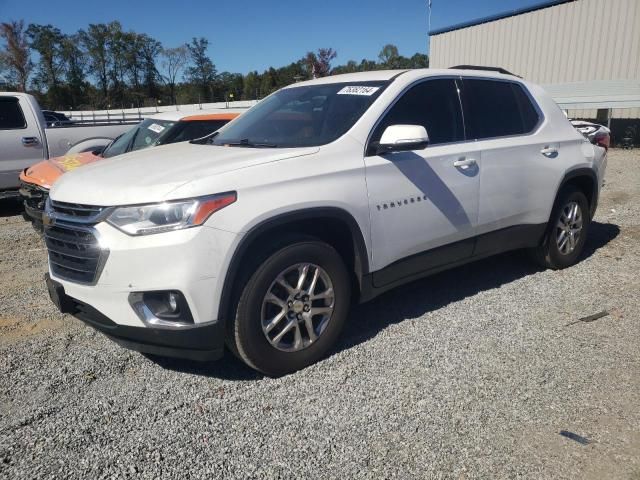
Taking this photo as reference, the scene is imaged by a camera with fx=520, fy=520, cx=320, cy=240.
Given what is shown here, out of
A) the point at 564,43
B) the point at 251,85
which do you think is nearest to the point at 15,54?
the point at 251,85

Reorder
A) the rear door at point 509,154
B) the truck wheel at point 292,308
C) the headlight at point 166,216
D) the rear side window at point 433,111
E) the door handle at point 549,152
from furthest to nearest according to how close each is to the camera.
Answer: the door handle at point 549,152 < the rear door at point 509,154 < the rear side window at point 433,111 < the truck wheel at point 292,308 < the headlight at point 166,216

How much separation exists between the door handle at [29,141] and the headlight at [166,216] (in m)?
6.71

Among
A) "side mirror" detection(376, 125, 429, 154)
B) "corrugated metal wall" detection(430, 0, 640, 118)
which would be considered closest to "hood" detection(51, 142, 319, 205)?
"side mirror" detection(376, 125, 429, 154)

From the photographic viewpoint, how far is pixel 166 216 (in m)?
2.69

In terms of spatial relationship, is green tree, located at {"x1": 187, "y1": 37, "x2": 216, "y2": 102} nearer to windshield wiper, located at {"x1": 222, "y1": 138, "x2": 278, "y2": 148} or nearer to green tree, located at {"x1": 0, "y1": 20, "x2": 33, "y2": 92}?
green tree, located at {"x1": 0, "y1": 20, "x2": 33, "y2": 92}

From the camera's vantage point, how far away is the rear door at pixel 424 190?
340cm

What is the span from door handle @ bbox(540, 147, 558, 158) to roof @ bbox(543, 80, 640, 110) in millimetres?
14116

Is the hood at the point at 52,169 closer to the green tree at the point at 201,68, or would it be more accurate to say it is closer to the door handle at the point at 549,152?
the door handle at the point at 549,152

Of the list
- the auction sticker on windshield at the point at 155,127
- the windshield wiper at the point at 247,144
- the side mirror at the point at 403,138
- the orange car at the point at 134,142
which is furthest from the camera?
the auction sticker on windshield at the point at 155,127

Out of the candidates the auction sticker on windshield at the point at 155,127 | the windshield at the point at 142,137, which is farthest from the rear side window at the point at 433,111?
the auction sticker on windshield at the point at 155,127

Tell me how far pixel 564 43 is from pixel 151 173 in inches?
843

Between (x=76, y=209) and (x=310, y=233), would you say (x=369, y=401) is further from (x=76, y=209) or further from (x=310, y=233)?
(x=76, y=209)

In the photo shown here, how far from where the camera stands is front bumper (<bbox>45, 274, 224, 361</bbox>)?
2760mm

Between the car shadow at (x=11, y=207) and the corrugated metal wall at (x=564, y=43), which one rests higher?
the corrugated metal wall at (x=564, y=43)
